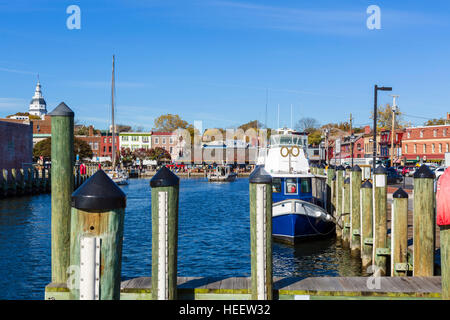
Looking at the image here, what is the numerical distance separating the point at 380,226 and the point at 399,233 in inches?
78.1

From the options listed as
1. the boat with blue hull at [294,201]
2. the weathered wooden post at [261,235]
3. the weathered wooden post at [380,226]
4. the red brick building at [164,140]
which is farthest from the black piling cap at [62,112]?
the red brick building at [164,140]

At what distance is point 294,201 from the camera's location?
19.5 meters

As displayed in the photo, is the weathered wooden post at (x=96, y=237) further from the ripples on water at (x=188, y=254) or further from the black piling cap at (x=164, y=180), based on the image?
the ripples on water at (x=188, y=254)

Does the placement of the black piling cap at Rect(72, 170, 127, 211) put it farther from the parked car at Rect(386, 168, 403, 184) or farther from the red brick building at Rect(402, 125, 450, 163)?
the red brick building at Rect(402, 125, 450, 163)

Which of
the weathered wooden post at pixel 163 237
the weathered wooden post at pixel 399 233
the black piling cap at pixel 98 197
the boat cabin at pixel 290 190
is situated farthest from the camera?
the boat cabin at pixel 290 190

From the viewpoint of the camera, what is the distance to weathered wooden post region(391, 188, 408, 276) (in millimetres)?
10945

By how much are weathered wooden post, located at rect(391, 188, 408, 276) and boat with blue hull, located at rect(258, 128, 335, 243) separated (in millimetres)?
8426

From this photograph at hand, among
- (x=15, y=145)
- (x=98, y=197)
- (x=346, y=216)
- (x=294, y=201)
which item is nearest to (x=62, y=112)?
(x=98, y=197)

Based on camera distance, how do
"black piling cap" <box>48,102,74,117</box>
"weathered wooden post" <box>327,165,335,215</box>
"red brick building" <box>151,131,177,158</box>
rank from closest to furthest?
"black piling cap" <box>48,102,74,117</box> < "weathered wooden post" <box>327,165,335,215</box> < "red brick building" <box>151,131,177,158</box>

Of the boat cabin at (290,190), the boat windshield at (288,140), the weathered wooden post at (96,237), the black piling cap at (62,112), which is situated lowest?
the boat cabin at (290,190)

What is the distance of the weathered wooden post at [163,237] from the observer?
636 cm

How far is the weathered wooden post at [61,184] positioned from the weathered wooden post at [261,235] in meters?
2.71

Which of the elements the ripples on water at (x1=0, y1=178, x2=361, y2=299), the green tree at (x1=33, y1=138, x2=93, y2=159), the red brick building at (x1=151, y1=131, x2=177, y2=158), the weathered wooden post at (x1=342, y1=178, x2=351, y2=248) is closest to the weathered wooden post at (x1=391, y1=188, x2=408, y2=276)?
the ripples on water at (x1=0, y1=178, x2=361, y2=299)
